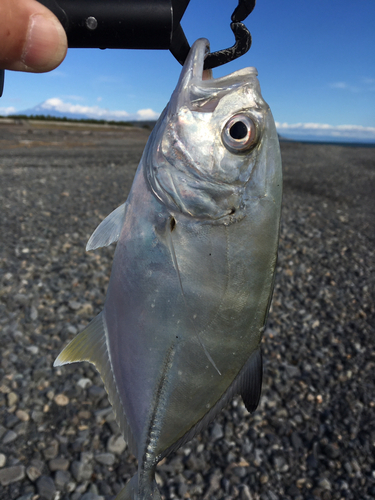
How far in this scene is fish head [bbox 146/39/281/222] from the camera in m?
1.43

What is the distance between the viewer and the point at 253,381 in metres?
1.51

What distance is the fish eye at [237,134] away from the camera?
1438mm

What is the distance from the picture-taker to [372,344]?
182 inches

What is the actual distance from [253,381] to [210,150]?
0.95 metres

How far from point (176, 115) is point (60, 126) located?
99.3ft

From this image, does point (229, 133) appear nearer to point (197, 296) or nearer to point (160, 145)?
point (160, 145)

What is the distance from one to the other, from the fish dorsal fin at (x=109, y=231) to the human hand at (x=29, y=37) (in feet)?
2.04

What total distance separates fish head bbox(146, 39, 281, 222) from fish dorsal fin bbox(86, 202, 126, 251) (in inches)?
8.2

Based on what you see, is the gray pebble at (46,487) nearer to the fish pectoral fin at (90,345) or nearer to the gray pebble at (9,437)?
the gray pebble at (9,437)

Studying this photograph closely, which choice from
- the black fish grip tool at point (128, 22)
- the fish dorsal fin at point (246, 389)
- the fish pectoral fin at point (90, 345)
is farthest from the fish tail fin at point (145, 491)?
the black fish grip tool at point (128, 22)

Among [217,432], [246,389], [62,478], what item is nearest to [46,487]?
[62,478]

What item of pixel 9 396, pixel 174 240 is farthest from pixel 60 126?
pixel 174 240

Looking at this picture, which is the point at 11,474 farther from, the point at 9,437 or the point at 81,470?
the point at 81,470

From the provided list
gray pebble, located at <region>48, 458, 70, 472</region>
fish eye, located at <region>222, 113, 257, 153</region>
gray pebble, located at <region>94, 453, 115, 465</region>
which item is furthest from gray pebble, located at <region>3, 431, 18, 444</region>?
fish eye, located at <region>222, 113, 257, 153</region>
